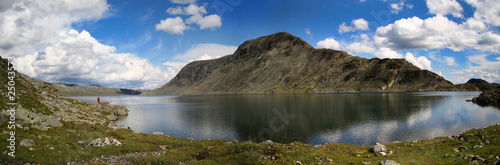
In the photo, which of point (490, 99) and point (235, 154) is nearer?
point (235, 154)

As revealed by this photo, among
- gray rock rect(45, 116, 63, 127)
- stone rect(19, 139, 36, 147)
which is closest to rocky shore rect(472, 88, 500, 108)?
stone rect(19, 139, 36, 147)

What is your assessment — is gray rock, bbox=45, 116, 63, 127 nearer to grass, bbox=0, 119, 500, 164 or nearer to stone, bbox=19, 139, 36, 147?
grass, bbox=0, 119, 500, 164

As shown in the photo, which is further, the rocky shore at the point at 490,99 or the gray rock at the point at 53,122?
the rocky shore at the point at 490,99

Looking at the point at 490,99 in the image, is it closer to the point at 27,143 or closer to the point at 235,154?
the point at 235,154

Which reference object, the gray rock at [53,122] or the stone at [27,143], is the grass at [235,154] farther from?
the gray rock at [53,122]

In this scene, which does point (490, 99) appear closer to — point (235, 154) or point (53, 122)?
point (235, 154)

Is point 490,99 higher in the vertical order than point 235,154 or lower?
higher

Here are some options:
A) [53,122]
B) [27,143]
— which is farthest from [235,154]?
[53,122]

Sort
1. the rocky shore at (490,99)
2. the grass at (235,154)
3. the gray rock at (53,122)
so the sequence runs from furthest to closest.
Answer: the rocky shore at (490,99)
the gray rock at (53,122)
the grass at (235,154)

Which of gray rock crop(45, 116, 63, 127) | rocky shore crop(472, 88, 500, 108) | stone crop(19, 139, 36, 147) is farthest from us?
rocky shore crop(472, 88, 500, 108)

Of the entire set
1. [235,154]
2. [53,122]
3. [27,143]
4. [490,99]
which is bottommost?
[235,154]

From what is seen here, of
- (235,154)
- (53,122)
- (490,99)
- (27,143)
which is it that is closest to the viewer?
(27,143)

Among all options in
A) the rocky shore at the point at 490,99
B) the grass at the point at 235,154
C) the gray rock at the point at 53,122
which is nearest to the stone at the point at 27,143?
the grass at the point at 235,154

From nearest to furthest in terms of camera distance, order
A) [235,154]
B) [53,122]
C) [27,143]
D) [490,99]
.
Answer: [27,143], [235,154], [53,122], [490,99]
